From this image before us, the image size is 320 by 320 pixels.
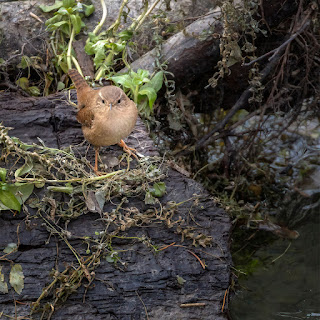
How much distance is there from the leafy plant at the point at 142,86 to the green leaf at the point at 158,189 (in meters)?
0.99

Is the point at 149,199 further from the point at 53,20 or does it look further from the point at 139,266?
the point at 53,20

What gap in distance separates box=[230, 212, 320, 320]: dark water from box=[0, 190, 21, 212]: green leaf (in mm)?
1877

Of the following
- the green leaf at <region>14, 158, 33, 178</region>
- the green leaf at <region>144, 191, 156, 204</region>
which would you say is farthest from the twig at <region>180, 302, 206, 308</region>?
the green leaf at <region>14, 158, 33, 178</region>

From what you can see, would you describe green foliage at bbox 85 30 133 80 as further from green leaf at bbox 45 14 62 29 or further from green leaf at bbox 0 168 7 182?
green leaf at bbox 0 168 7 182

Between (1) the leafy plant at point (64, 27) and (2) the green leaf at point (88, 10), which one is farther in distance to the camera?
(2) the green leaf at point (88, 10)

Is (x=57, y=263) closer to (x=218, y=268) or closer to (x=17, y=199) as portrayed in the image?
(x=17, y=199)

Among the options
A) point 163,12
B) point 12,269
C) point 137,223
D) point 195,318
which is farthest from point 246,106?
point 12,269

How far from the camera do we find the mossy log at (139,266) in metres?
2.82

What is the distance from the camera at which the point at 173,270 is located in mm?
2963

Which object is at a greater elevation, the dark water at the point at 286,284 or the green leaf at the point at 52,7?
the green leaf at the point at 52,7

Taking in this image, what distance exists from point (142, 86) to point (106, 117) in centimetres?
79

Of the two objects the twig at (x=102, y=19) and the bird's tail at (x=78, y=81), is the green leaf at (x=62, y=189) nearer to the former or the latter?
the bird's tail at (x=78, y=81)

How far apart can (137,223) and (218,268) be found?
24.8 inches

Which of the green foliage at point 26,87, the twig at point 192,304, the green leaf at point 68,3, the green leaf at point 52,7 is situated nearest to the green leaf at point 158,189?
the twig at point 192,304
